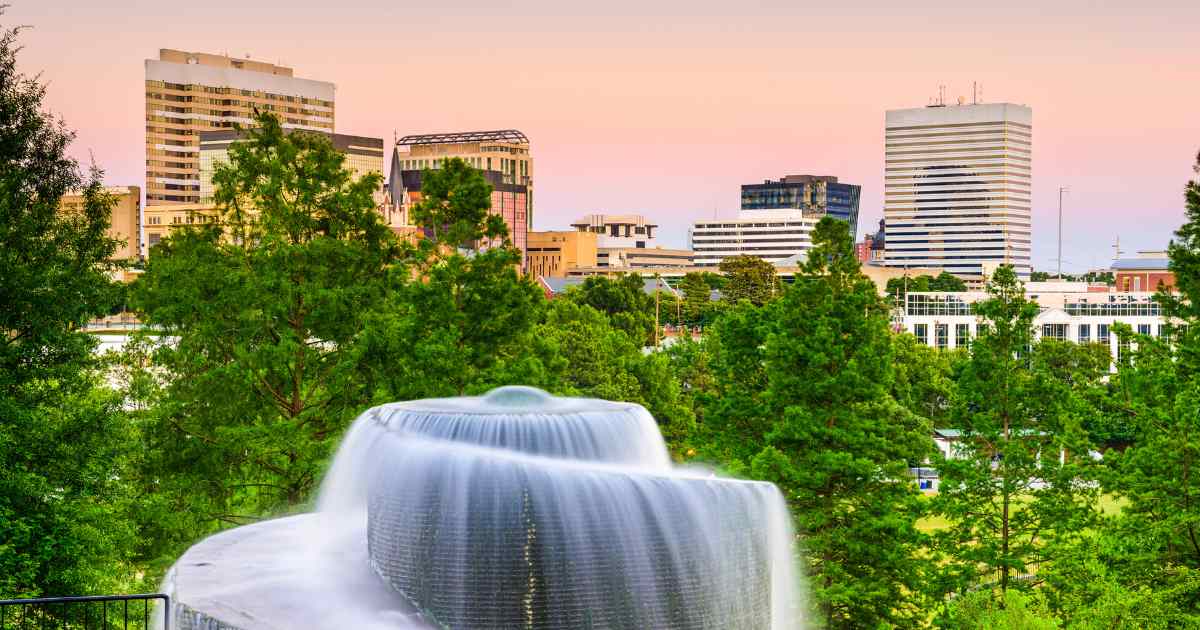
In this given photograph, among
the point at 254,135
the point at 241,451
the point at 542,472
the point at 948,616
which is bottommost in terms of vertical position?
the point at 948,616

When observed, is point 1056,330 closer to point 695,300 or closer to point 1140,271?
point 695,300

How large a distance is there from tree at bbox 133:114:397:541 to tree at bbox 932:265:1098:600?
13476 mm

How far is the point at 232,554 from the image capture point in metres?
17.4

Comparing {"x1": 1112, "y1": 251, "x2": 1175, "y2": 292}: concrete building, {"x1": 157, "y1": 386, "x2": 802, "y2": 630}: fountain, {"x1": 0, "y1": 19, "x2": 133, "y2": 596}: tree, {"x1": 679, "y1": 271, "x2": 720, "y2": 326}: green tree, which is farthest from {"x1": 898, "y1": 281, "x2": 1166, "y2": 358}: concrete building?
{"x1": 157, "y1": 386, "x2": 802, "y2": 630}: fountain

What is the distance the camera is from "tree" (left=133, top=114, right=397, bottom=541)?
27.5 m

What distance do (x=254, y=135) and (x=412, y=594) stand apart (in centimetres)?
1885

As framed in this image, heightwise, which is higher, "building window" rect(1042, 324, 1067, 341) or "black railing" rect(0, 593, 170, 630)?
"building window" rect(1042, 324, 1067, 341)

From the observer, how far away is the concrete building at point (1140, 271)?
476 feet

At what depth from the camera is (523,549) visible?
13.9m

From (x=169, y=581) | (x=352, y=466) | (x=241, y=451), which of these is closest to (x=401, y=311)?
(x=241, y=451)

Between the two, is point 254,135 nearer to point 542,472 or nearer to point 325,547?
point 325,547

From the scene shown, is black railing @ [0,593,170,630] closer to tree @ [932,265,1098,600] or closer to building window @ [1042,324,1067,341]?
tree @ [932,265,1098,600]

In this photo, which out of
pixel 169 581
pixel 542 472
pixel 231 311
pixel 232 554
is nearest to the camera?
pixel 542 472

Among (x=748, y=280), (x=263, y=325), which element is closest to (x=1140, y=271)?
(x=748, y=280)
